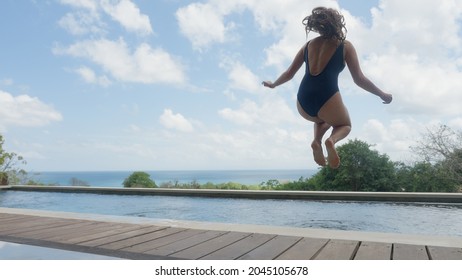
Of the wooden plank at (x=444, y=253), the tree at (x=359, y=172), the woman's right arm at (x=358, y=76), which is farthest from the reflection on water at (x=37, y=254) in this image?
the tree at (x=359, y=172)

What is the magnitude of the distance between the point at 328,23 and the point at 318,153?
593 mm

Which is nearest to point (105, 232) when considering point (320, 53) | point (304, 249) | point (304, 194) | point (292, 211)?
point (304, 249)

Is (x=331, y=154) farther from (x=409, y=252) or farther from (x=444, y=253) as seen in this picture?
(x=444, y=253)

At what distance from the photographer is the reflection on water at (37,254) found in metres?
2.57

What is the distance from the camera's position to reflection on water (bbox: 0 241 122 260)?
8.42 feet

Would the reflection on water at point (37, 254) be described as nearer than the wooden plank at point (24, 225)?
Yes

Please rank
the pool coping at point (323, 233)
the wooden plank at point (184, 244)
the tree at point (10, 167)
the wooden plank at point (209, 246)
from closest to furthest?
the wooden plank at point (209, 246), the wooden plank at point (184, 244), the pool coping at point (323, 233), the tree at point (10, 167)

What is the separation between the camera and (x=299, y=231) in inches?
124

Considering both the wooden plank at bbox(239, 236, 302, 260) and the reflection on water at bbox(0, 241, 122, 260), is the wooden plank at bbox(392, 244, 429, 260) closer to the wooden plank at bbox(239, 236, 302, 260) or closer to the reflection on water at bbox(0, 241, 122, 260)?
the wooden plank at bbox(239, 236, 302, 260)

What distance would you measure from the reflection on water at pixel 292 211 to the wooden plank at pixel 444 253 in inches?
114

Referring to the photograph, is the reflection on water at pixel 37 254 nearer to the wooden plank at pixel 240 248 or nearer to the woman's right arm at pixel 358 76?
the wooden plank at pixel 240 248

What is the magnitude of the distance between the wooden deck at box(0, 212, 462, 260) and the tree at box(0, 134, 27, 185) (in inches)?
→ 394

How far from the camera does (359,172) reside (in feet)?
23.7
